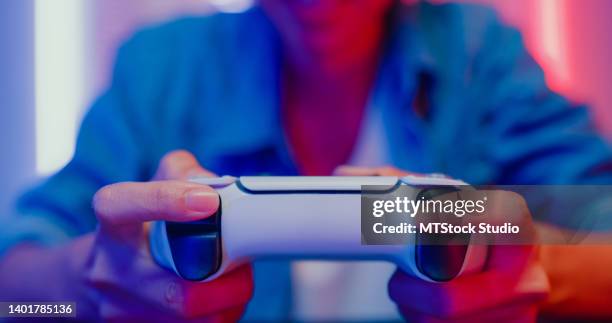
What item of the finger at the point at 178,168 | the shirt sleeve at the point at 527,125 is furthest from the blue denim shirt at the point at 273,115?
the finger at the point at 178,168

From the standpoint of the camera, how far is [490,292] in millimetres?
328

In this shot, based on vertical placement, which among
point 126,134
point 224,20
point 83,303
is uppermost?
point 224,20

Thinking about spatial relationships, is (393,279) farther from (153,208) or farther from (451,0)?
(451,0)

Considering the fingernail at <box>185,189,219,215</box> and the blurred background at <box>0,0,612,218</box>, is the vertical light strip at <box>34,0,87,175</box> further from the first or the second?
the fingernail at <box>185,189,219,215</box>

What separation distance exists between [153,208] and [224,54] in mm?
301

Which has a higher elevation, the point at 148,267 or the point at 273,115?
the point at 273,115

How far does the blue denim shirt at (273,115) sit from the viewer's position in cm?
49

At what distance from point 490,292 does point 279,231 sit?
13 centimetres

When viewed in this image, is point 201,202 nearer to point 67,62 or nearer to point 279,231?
point 279,231

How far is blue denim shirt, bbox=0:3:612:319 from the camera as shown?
0.49 meters

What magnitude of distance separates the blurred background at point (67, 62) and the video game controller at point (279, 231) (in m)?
0.18

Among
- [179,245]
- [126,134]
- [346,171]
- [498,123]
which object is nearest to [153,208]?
[179,245]

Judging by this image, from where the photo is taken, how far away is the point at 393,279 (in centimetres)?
37

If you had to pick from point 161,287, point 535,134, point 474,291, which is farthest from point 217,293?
Result: point 535,134
